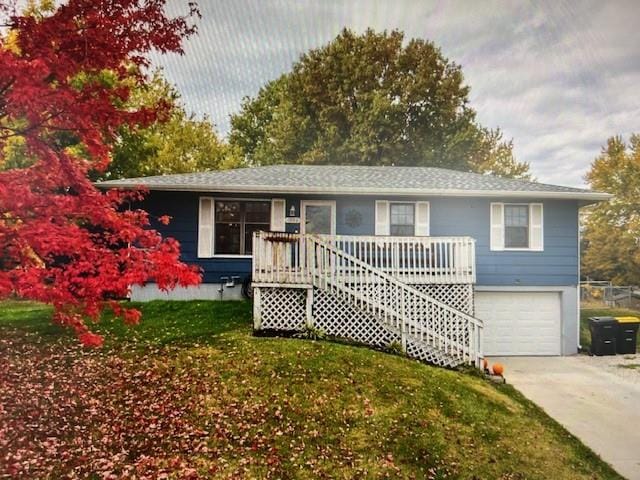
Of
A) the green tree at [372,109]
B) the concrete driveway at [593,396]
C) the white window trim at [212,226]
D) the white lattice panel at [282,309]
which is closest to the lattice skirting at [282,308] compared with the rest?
the white lattice panel at [282,309]

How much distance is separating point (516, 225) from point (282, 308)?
714 cm

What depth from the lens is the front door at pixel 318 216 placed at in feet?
37.4

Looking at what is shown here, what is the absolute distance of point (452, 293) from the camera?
9.14m

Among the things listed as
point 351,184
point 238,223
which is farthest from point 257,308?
point 351,184

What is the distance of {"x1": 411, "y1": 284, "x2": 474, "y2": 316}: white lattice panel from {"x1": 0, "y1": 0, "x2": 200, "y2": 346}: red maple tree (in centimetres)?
576

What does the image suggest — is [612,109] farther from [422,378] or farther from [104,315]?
[104,315]

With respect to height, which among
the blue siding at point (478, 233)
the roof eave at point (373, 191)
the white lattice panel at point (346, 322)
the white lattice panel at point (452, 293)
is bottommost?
the white lattice panel at point (346, 322)

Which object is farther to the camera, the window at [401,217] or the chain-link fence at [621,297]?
the chain-link fence at [621,297]

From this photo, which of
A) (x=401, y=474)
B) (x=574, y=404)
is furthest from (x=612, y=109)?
(x=401, y=474)

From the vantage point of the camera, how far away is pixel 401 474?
171 inches

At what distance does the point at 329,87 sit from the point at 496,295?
61.9ft

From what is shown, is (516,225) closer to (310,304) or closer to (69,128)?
(310,304)

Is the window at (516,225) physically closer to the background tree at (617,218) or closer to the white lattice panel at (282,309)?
the white lattice panel at (282,309)

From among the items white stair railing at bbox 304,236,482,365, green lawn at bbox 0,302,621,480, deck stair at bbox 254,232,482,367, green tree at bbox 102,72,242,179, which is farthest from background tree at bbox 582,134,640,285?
green tree at bbox 102,72,242,179
